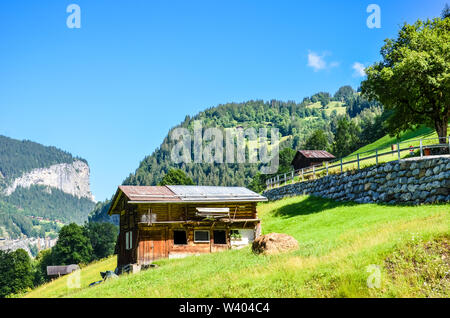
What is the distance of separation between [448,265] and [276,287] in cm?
609

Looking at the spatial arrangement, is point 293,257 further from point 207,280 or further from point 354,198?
point 354,198

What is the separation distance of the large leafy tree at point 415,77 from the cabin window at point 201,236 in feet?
66.2

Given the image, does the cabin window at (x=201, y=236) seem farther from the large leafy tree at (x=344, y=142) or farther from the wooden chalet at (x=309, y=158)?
the large leafy tree at (x=344, y=142)

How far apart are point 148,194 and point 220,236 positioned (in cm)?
751

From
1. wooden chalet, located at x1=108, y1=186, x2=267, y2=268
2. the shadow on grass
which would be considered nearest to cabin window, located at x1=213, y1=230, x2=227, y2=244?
wooden chalet, located at x1=108, y1=186, x2=267, y2=268

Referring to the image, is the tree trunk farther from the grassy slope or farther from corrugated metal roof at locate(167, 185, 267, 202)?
corrugated metal roof at locate(167, 185, 267, 202)

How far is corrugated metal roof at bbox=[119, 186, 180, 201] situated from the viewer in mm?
34969

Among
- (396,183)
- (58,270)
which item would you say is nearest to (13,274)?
(58,270)

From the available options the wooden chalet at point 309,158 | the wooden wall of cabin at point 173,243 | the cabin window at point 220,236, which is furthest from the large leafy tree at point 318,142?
the wooden wall of cabin at point 173,243

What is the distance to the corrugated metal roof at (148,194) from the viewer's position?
3497 cm

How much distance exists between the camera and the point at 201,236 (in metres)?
36.8

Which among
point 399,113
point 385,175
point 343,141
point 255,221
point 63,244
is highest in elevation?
point 343,141

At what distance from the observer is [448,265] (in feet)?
48.1

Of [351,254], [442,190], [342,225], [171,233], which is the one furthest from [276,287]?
[171,233]
